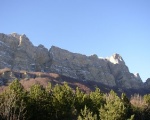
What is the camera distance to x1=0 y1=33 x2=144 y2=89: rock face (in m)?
154

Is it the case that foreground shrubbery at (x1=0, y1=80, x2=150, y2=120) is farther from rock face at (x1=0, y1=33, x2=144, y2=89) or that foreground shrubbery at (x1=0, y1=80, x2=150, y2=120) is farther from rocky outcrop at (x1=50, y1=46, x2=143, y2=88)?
rocky outcrop at (x1=50, y1=46, x2=143, y2=88)

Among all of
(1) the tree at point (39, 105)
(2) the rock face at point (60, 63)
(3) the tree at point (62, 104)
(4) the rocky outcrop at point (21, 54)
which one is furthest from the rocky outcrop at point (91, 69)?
(1) the tree at point (39, 105)

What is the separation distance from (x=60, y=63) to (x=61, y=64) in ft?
3.38

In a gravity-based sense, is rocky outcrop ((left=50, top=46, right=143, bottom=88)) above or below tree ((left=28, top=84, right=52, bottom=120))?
above

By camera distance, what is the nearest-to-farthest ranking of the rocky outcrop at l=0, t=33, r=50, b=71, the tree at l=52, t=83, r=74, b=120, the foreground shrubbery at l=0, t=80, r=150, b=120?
the foreground shrubbery at l=0, t=80, r=150, b=120
the tree at l=52, t=83, r=74, b=120
the rocky outcrop at l=0, t=33, r=50, b=71

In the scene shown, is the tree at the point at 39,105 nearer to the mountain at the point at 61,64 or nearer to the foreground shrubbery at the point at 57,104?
the foreground shrubbery at the point at 57,104

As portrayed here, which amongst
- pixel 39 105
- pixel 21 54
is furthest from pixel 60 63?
pixel 39 105

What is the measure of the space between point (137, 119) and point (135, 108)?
213 cm

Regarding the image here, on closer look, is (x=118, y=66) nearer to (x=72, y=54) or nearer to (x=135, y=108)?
(x=72, y=54)

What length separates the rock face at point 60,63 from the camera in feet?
505

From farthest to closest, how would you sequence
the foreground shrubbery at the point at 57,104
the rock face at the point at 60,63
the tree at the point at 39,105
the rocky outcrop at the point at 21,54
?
the rock face at the point at 60,63 < the rocky outcrop at the point at 21,54 < the tree at the point at 39,105 < the foreground shrubbery at the point at 57,104

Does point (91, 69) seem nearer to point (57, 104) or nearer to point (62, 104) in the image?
point (62, 104)

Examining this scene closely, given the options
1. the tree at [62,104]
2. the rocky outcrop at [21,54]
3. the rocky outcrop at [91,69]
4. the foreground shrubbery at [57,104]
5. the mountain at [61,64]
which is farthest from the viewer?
the rocky outcrop at [91,69]

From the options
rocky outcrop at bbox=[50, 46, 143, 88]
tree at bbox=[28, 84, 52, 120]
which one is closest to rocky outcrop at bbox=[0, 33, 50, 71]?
rocky outcrop at bbox=[50, 46, 143, 88]
